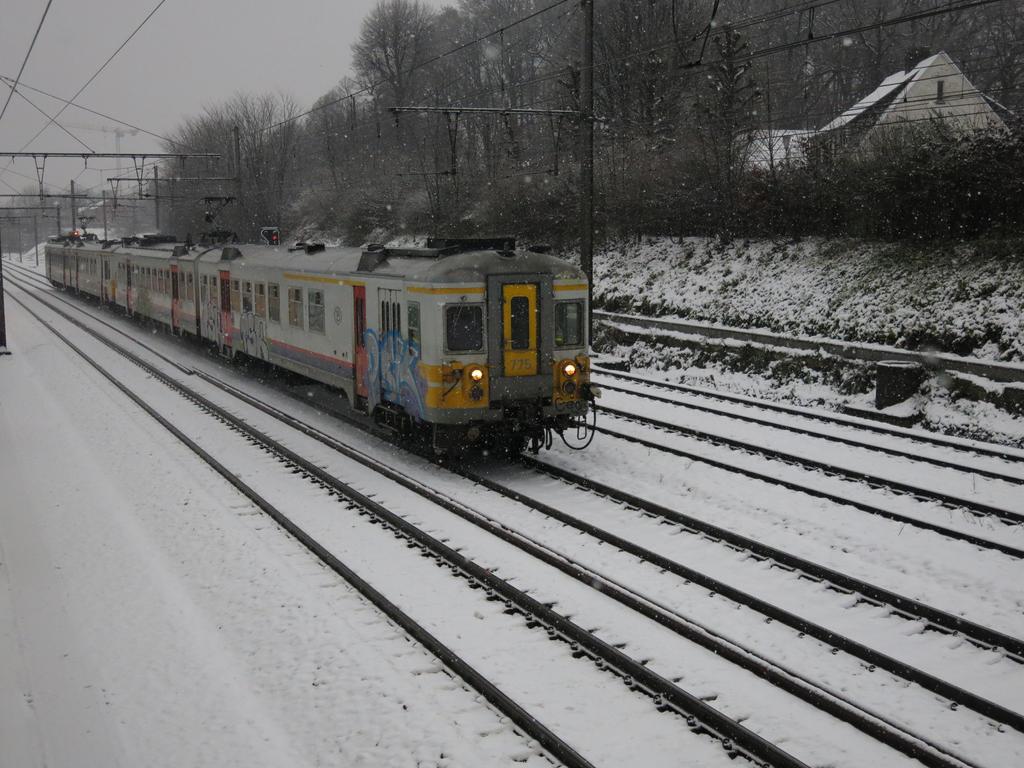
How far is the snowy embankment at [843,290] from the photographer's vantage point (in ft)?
55.5

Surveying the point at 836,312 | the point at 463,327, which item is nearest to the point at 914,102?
the point at 836,312

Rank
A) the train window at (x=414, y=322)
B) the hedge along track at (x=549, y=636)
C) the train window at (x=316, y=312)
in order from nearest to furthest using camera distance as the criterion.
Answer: the hedge along track at (x=549, y=636) → the train window at (x=414, y=322) → the train window at (x=316, y=312)

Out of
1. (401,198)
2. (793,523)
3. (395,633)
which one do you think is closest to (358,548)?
(395,633)

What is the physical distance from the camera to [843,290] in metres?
20.0

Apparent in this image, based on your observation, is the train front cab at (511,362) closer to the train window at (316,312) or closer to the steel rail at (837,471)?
the steel rail at (837,471)

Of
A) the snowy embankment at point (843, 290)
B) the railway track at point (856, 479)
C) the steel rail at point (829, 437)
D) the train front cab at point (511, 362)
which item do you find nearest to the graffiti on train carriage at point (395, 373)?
the train front cab at point (511, 362)

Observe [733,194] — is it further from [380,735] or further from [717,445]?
[380,735]

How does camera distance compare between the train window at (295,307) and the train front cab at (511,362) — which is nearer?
the train front cab at (511,362)

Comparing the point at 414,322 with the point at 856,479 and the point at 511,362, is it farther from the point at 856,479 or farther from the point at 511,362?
the point at 856,479

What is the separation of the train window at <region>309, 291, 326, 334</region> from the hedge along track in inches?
166

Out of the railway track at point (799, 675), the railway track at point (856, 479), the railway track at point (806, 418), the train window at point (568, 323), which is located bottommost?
the railway track at point (799, 675)

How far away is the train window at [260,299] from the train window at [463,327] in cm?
865

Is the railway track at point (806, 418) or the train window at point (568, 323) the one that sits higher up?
the train window at point (568, 323)

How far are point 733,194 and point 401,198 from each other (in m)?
23.9
